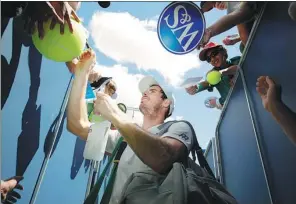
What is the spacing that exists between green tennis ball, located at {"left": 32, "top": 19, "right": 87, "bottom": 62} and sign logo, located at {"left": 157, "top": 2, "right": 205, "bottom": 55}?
72cm

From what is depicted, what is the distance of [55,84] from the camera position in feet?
4.65

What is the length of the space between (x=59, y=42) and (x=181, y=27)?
2.91 feet

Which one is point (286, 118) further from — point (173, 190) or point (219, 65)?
point (219, 65)

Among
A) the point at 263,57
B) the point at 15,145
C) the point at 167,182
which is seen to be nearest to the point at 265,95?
the point at 263,57

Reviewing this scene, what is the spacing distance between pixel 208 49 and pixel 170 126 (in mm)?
1365

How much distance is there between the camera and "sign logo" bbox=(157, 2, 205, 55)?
5.63 ft

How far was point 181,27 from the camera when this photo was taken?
1761 mm

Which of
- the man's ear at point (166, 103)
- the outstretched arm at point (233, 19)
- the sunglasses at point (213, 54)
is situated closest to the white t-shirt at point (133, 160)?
the man's ear at point (166, 103)

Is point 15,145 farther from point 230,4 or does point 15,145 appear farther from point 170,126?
point 230,4

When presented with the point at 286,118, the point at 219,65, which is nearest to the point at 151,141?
the point at 286,118

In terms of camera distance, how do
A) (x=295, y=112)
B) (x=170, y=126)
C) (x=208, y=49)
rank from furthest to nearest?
(x=208, y=49) → (x=170, y=126) → (x=295, y=112)

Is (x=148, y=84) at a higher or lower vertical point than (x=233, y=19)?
lower

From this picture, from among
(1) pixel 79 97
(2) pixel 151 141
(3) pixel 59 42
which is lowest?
(2) pixel 151 141

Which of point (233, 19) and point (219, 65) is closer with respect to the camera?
point (233, 19)
